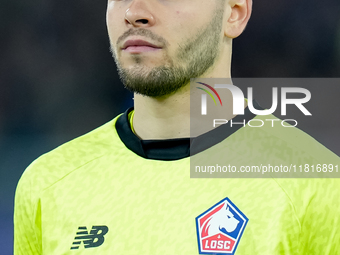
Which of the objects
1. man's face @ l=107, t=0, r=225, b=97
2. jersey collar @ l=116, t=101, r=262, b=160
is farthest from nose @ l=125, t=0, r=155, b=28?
jersey collar @ l=116, t=101, r=262, b=160

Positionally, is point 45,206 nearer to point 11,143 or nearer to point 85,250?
point 85,250

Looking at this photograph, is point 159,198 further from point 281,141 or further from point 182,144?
point 281,141

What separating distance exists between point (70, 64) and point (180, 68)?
4255 mm

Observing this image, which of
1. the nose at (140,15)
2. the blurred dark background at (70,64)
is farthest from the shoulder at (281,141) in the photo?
the blurred dark background at (70,64)

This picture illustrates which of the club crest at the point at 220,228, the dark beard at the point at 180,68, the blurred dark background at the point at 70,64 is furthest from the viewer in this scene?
the blurred dark background at the point at 70,64

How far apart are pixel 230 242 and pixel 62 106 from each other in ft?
14.5

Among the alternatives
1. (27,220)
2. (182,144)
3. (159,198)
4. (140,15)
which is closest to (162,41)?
(140,15)

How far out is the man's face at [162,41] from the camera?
1532 millimetres

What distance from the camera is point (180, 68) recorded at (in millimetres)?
1581

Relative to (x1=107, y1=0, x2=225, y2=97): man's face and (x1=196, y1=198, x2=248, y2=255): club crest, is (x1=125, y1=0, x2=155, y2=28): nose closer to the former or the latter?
(x1=107, y1=0, x2=225, y2=97): man's face

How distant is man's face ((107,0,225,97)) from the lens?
1.53 m

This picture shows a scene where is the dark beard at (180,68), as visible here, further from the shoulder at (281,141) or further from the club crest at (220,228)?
the club crest at (220,228)

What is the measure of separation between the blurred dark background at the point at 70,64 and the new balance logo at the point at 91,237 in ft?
12.7

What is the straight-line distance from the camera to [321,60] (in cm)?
596
